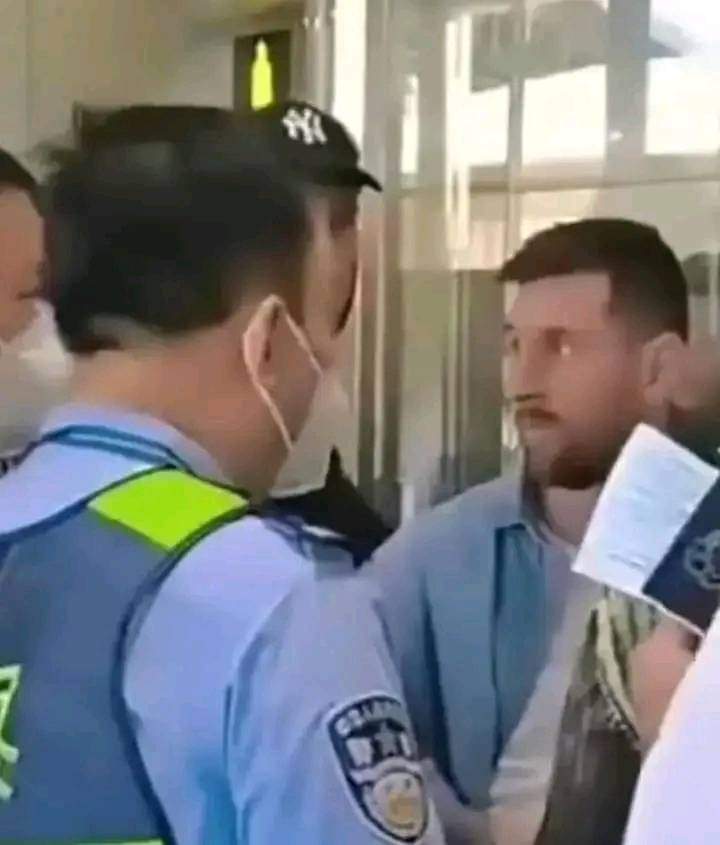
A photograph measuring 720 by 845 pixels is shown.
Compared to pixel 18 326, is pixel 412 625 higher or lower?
lower

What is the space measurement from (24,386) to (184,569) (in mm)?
579

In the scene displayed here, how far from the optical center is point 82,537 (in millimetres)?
665

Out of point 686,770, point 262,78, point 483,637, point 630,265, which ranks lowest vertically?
point 483,637

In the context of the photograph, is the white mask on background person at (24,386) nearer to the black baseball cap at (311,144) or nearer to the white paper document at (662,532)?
the black baseball cap at (311,144)

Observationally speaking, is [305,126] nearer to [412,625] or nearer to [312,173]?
[312,173]

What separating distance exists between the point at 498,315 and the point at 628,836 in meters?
0.63

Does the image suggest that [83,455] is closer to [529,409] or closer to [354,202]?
[354,202]

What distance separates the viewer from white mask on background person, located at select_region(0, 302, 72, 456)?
1.15 metres

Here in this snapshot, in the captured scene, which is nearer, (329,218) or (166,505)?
(166,505)

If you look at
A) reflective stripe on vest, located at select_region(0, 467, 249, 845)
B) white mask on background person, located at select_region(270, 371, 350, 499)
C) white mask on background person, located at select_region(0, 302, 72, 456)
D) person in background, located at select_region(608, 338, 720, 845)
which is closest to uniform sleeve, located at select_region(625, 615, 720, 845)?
person in background, located at select_region(608, 338, 720, 845)

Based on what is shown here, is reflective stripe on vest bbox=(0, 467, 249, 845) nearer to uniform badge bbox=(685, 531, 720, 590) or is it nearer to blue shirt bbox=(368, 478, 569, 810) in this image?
uniform badge bbox=(685, 531, 720, 590)

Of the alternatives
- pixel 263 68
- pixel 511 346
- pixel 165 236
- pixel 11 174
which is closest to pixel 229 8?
pixel 263 68

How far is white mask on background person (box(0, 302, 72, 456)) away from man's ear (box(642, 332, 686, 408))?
1.37 ft

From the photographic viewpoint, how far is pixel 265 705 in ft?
2.02
